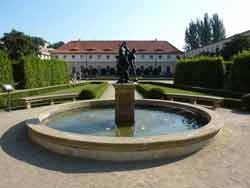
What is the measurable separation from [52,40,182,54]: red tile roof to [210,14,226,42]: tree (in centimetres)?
2650

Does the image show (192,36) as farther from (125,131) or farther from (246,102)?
(125,131)

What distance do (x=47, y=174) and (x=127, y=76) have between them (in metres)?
4.56

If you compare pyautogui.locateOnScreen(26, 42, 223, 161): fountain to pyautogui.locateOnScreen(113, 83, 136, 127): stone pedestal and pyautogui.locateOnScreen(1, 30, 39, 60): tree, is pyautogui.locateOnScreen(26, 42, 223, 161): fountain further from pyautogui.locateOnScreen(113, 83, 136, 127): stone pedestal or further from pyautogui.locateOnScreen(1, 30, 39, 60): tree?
pyautogui.locateOnScreen(1, 30, 39, 60): tree

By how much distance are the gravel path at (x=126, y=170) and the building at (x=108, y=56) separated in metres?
57.7

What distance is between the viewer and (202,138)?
5641mm

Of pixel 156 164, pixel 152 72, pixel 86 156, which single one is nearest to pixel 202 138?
pixel 156 164

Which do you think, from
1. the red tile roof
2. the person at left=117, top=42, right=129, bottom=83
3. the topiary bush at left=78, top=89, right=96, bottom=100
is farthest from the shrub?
the red tile roof

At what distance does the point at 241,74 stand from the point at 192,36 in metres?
76.1

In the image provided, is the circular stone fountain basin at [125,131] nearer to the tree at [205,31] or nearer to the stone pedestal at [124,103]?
the stone pedestal at [124,103]

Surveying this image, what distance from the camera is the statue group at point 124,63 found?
8141mm

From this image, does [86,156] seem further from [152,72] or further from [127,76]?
[152,72]

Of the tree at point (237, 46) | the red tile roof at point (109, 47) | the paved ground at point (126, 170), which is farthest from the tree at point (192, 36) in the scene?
the paved ground at point (126, 170)

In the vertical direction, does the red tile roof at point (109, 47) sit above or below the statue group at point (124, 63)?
above

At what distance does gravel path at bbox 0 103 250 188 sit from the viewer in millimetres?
4066
